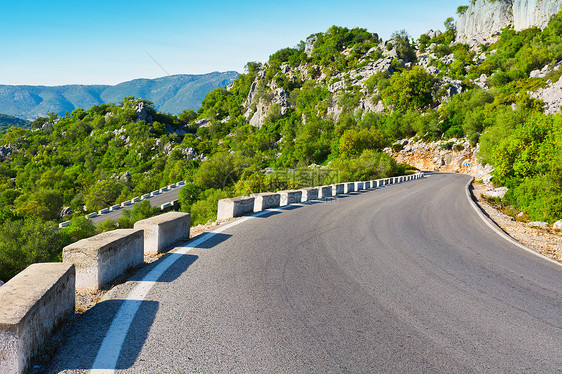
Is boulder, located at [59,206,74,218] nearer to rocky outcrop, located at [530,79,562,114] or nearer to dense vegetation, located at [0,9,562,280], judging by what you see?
dense vegetation, located at [0,9,562,280]

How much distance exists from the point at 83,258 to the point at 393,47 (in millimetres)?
134553

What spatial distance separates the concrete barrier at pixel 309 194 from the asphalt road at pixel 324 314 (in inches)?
319

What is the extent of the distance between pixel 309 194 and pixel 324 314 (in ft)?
39.6

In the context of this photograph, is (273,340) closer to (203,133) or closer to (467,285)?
(467,285)

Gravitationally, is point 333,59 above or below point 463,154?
above

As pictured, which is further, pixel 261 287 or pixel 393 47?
pixel 393 47

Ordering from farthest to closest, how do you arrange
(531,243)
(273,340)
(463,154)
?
(463,154)
(531,243)
(273,340)

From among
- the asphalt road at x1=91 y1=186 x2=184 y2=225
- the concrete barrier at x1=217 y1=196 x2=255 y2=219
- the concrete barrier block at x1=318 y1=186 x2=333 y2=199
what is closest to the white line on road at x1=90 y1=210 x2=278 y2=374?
the concrete barrier at x1=217 y1=196 x2=255 y2=219

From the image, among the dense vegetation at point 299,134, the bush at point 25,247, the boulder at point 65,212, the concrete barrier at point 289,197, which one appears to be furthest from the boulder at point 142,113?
the concrete barrier at point 289,197

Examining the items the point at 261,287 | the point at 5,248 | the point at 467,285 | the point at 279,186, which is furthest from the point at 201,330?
the point at 5,248

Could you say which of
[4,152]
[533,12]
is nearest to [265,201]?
[4,152]

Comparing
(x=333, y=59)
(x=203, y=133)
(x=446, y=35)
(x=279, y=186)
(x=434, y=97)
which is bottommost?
(x=279, y=186)

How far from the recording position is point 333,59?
125875mm

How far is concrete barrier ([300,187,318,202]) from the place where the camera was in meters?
15.2
